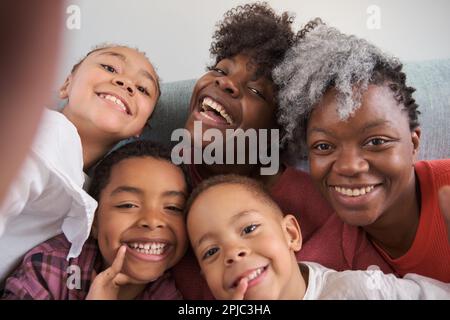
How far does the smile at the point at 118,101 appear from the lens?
952mm

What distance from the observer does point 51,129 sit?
2.73ft

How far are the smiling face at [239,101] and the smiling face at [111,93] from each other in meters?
0.11

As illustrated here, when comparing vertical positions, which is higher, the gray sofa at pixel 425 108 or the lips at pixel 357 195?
the gray sofa at pixel 425 108

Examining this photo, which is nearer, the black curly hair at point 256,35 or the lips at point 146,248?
the lips at point 146,248

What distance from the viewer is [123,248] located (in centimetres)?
83

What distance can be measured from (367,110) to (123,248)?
44cm

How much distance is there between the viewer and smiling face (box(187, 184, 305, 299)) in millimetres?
773

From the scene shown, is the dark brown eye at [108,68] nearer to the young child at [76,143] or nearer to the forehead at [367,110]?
the young child at [76,143]

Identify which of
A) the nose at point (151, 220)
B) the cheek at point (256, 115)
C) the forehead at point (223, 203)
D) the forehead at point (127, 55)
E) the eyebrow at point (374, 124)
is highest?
the forehead at point (127, 55)

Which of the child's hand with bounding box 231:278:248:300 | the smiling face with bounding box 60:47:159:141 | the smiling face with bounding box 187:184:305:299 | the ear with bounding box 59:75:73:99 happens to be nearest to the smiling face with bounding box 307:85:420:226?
the smiling face with bounding box 187:184:305:299

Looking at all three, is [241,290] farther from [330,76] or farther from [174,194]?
[330,76]
